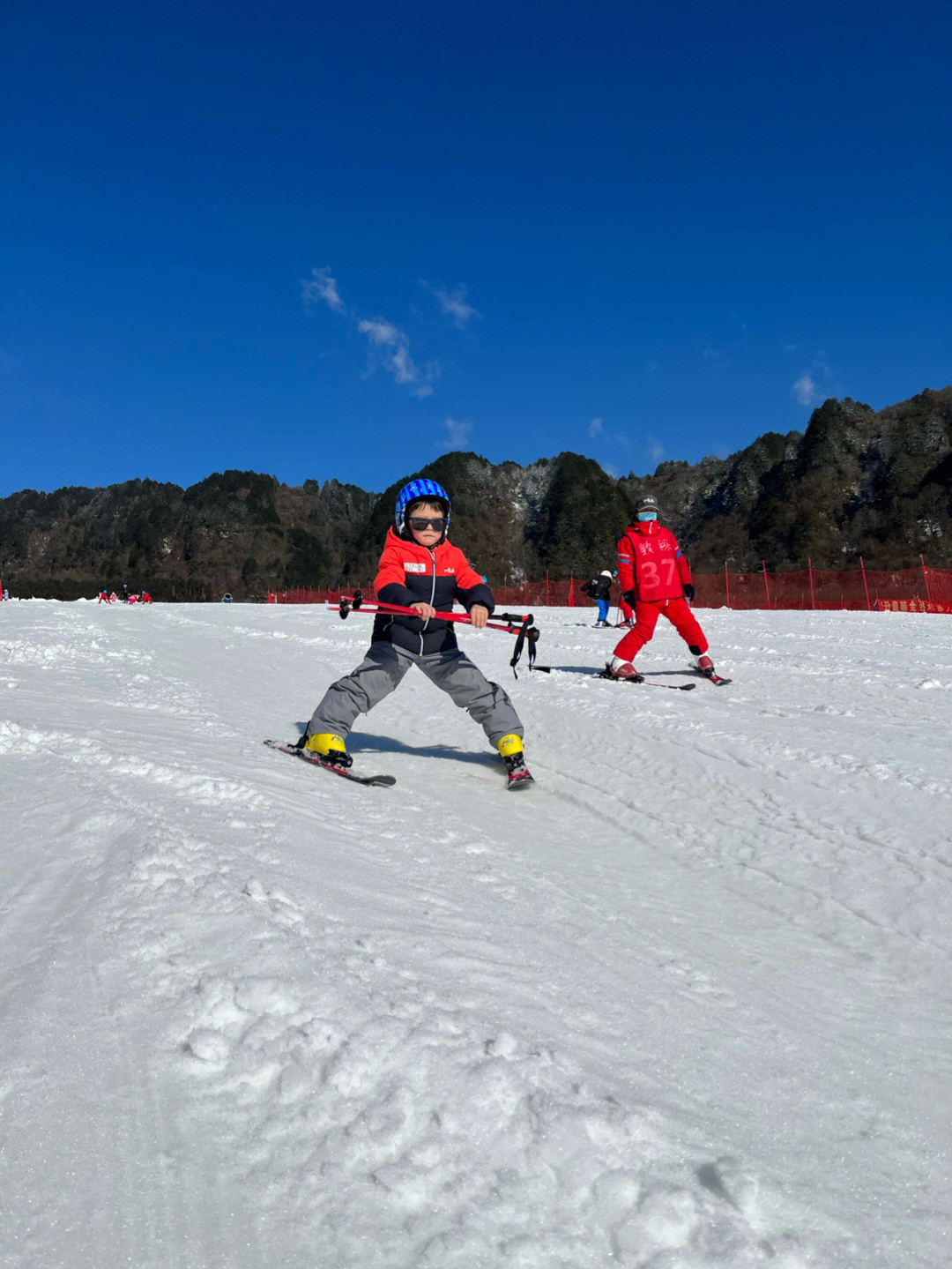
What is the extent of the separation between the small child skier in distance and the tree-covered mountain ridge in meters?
56.0

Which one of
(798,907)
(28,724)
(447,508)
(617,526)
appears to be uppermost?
(617,526)

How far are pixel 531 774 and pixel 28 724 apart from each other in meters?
2.64

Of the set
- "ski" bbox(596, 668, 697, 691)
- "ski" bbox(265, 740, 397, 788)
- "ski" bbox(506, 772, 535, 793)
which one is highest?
"ski" bbox(596, 668, 697, 691)

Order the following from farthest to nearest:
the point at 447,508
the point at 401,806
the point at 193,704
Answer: the point at 193,704 → the point at 447,508 → the point at 401,806

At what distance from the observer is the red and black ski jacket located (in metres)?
4.60

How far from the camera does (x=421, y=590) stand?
4707 mm

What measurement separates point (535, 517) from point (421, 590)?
303ft

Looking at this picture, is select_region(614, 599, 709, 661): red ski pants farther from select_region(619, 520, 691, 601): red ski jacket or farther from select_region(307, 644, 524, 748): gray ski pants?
select_region(307, 644, 524, 748): gray ski pants

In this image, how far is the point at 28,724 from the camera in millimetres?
4129

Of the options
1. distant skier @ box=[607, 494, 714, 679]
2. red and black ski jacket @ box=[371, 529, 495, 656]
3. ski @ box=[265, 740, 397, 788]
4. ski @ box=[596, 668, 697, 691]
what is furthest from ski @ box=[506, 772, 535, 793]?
distant skier @ box=[607, 494, 714, 679]

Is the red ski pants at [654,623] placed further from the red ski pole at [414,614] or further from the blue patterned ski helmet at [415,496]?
the blue patterned ski helmet at [415,496]

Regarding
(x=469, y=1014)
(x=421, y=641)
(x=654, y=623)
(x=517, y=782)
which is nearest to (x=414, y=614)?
(x=421, y=641)

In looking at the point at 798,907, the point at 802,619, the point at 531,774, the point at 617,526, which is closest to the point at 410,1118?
the point at 798,907

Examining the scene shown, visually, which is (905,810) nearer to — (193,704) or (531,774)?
(531,774)
